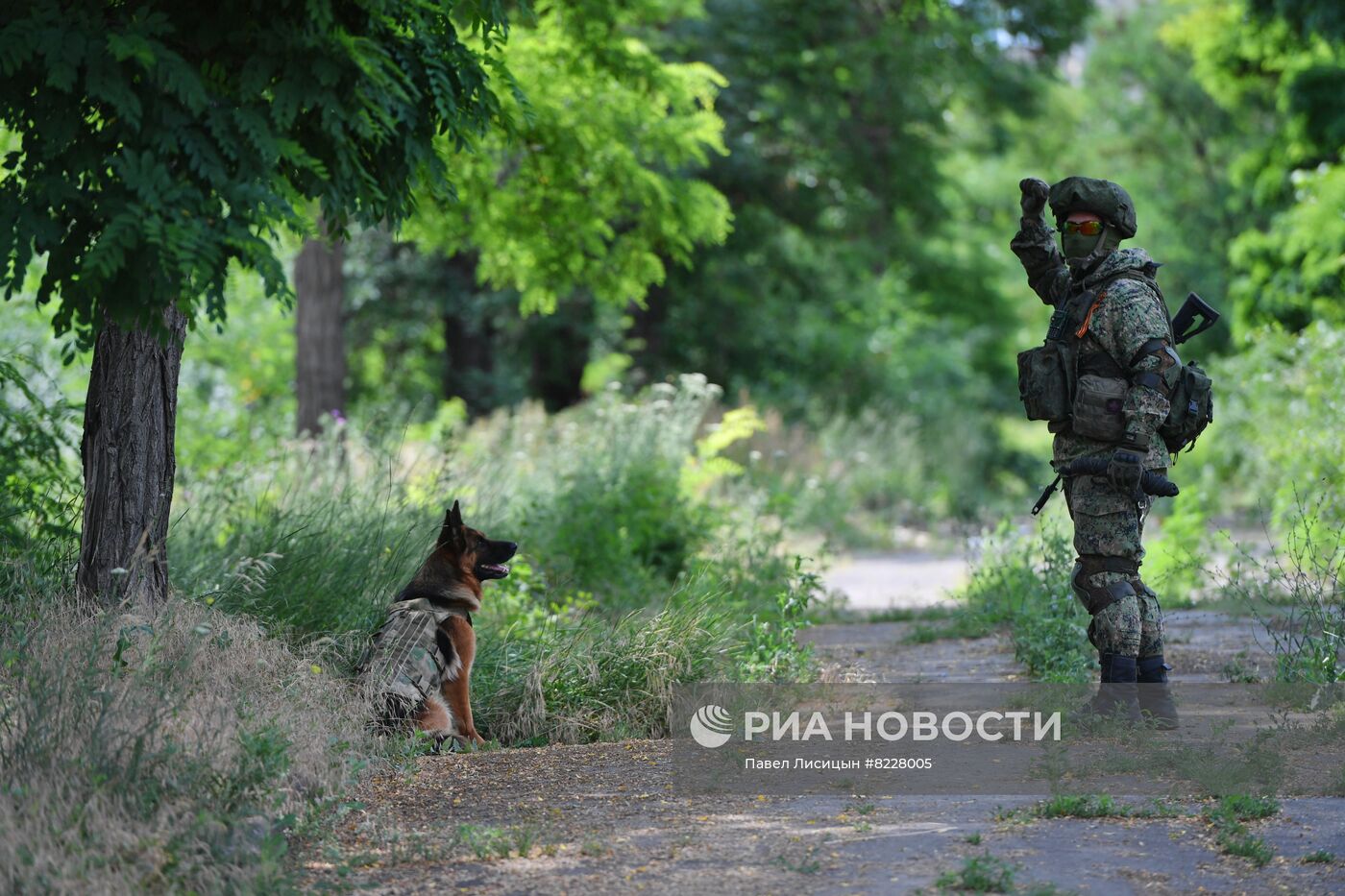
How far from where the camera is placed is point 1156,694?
20.7 feet

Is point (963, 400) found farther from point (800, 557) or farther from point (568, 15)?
point (800, 557)

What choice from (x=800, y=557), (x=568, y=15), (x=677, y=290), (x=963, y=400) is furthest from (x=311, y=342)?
(x=963, y=400)

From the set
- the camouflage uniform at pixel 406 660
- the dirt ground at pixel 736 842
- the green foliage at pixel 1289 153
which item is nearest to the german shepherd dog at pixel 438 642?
the camouflage uniform at pixel 406 660

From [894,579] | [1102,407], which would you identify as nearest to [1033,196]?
[1102,407]

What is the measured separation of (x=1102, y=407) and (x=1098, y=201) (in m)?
Answer: 0.90

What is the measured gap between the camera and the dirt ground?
430 centimetres

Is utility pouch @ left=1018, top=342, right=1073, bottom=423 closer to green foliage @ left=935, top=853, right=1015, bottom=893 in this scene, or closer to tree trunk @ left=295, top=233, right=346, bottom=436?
green foliage @ left=935, top=853, right=1015, bottom=893

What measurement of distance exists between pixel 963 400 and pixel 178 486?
19022 millimetres

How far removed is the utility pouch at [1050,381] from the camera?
20.9 ft

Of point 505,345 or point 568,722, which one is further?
point 505,345

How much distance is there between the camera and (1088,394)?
6.25m

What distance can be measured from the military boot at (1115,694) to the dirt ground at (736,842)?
1075 millimetres

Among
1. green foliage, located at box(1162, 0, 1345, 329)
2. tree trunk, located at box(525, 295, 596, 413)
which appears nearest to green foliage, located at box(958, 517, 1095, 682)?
green foliage, located at box(1162, 0, 1345, 329)

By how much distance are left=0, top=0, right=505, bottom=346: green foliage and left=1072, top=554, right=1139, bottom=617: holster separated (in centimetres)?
346
